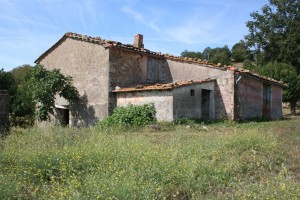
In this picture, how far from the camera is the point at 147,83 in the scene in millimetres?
19844

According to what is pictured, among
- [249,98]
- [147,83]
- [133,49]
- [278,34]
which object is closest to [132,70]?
[133,49]

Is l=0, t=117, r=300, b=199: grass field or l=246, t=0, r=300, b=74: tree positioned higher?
l=246, t=0, r=300, b=74: tree

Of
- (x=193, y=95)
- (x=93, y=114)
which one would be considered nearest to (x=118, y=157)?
(x=193, y=95)

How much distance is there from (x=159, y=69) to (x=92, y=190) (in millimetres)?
15800

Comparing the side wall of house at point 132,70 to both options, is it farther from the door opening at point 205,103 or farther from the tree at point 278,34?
the tree at point 278,34

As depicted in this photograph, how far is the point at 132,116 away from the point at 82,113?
446 centimetres

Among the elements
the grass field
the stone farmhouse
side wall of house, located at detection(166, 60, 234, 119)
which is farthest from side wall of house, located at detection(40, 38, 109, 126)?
the grass field

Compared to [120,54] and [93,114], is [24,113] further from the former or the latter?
[120,54]

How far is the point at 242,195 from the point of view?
5.34m

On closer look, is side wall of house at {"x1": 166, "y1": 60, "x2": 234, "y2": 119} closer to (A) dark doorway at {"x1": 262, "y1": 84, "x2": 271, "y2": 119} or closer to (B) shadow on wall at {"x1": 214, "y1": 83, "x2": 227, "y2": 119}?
(B) shadow on wall at {"x1": 214, "y1": 83, "x2": 227, "y2": 119}

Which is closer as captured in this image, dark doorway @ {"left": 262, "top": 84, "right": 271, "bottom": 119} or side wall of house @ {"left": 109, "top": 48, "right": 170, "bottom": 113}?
side wall of house @ {"left": 109, "top": 48, "right": 170, "bottom": 113}

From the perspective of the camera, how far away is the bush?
15500mm

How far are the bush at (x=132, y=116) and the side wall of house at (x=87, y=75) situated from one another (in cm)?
159

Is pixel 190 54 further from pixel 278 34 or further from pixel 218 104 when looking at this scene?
pixel 218 104
